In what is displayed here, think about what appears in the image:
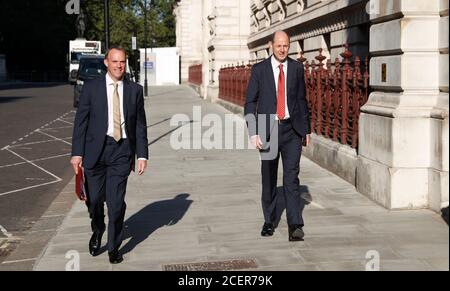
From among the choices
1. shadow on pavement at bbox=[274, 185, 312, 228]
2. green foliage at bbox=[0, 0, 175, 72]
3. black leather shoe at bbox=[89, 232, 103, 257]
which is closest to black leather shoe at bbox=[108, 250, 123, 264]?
black leather shoe at bbox=[89, 232, 103, 257]

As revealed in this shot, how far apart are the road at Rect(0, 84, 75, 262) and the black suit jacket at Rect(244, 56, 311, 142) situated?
2700 mm

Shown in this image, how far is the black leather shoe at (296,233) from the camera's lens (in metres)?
6.12

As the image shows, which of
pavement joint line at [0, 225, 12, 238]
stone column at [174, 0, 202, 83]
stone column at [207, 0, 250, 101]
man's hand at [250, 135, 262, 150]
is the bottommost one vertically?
pavement joint line at [0, 225, 12, 238]

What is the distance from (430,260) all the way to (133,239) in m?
2.82

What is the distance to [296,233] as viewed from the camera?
612cm

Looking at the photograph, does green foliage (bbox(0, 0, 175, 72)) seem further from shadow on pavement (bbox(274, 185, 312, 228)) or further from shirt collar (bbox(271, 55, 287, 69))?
shirt collar (bbox(271, 55, 287, 69))

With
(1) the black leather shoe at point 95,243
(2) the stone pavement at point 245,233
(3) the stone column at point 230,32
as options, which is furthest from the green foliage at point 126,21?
(1) the black leather shoe at point 95,243

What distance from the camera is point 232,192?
8867mm

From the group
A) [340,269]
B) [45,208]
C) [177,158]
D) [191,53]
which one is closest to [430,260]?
[340,269]

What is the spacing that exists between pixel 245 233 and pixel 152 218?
136 centimetres

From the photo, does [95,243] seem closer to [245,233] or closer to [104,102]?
[104,102]

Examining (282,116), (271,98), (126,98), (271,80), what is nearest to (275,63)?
(271,80)

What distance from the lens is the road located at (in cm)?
780
